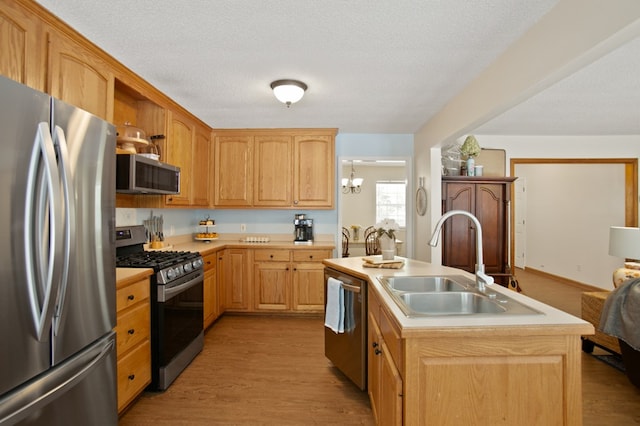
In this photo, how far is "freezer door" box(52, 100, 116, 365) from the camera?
4.21ft

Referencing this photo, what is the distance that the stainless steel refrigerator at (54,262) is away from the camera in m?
1.08

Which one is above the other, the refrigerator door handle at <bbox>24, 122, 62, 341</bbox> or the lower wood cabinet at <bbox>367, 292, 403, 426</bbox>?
the refrigerator door handle at <bbox>24, 122, 62, 341</bbox>

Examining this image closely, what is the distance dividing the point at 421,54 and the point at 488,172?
113 inches

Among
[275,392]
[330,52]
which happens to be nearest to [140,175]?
[330,52]

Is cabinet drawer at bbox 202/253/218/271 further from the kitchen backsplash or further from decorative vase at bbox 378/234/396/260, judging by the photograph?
decorative vase at bbox 378/234/396/260

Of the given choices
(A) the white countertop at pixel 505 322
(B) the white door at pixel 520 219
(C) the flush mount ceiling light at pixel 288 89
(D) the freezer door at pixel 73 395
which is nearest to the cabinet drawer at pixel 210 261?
(D) the freezer door at pixel 73 395

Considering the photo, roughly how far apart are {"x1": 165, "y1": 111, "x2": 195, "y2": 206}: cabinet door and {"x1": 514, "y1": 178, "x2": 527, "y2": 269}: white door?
6.50 m

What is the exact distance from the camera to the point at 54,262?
1.21 metres

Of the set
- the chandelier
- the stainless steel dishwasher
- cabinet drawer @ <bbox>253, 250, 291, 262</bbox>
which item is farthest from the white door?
the stainless steel dishwasher

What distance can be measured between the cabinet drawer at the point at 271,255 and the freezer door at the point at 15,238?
8.88ft

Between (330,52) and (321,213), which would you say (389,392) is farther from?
(321,213)

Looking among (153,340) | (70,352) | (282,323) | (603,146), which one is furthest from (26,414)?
(603,146)

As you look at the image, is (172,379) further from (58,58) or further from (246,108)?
(246,108)

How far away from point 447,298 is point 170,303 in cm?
190
